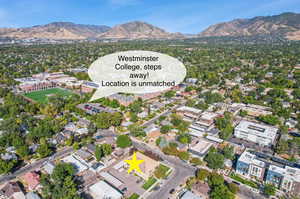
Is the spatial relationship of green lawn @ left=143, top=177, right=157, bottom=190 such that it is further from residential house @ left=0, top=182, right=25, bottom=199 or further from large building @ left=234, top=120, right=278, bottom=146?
large building @ left=234, top=120, right=278, bottom=146

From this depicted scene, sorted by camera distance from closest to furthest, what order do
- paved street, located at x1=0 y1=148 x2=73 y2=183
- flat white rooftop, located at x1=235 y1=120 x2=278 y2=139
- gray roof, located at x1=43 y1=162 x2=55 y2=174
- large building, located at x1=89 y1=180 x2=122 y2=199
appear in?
large building, located at x1=89 y1=180 x2=122 y2=199
paved street, located at x1=0 y1=148 x2=73 y2=183
gray roof, located at x1=43 y1=162 x2=55 y2=174
flat white rooftop, located at x1=235 y1=120 x2=278 y2=139

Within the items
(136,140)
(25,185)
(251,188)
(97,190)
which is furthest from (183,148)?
(25,185)

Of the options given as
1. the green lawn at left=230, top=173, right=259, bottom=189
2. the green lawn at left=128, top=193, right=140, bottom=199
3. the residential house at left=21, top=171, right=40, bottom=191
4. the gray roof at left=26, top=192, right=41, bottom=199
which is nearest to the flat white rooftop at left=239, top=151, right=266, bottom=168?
the green lawn at left=230, top=173, right=259, bottom=189

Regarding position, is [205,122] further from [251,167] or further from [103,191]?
[103,191]

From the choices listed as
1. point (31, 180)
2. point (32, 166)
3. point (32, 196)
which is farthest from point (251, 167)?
point (32, 166)

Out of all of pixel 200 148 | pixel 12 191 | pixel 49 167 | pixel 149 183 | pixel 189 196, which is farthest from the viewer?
pixel 200 148

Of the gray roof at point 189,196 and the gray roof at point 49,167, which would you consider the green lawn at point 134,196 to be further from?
the gray roof at point 49,167
